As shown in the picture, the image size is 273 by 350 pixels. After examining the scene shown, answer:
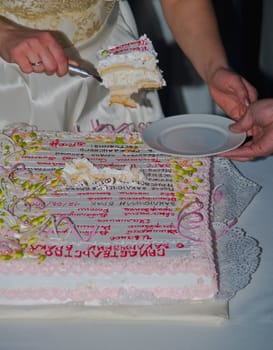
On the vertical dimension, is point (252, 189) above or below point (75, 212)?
above

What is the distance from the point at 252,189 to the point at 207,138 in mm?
121

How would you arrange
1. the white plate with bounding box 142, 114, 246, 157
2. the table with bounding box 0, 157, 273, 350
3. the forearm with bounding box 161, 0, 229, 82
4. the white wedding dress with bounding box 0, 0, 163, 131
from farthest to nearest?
1. the white wedding dress with bounding box 0, 0, 163, 131
2. the forearm with bounding box 161, 0, 229, 82
3. the white plate with bounding box 142, 114, 246, 157
4. the table with bounding box 0, 157, 273, 350

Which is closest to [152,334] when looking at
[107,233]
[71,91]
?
[107,233]

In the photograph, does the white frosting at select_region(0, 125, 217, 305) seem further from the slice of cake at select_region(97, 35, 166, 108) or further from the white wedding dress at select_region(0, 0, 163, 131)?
the white wedding dress at select_region(0, 0, 163, 131)

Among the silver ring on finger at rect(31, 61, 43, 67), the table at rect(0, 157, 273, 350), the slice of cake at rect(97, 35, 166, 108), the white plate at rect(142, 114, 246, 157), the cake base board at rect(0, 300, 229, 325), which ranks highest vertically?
the slice of cake at rect(97, 35, 166, 108)

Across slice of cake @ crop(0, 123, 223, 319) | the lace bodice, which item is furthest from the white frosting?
the lace bodice

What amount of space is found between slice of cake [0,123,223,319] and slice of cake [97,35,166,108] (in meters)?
0.14

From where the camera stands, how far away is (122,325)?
1077 mm

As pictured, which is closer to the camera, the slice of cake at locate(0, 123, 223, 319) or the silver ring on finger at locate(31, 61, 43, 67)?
the slice of cake at locate(0, 123, 223, 319)

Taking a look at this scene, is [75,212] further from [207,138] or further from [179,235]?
[207,138]

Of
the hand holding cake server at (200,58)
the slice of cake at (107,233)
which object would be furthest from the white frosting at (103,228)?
the hand holding cake server at (200,58)

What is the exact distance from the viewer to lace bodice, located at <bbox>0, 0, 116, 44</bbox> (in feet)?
5.54

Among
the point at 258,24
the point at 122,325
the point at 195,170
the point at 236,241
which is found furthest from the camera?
the point at 258,24

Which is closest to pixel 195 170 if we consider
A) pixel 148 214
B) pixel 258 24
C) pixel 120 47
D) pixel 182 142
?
pixel 182 142
